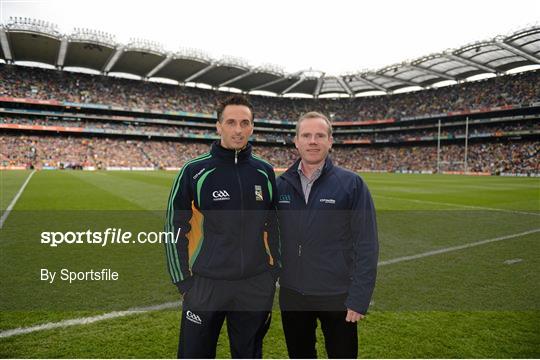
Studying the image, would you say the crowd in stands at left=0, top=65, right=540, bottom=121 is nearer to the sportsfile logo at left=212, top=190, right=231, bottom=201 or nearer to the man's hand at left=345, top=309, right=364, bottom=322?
the sportsfile logo at left=212, top=190, right=231, bottom=201

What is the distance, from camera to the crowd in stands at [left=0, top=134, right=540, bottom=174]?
49.9m

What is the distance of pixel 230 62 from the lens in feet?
191

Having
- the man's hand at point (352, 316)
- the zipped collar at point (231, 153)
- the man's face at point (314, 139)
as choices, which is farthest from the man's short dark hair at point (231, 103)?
the man's hand at point (352, 316)

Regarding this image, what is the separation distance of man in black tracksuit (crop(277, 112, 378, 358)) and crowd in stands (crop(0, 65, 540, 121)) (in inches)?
2020

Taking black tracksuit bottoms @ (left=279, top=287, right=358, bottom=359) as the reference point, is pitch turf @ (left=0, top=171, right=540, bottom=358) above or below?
below

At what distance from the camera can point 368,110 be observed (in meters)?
76.1

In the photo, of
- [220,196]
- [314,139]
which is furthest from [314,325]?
[314,139]

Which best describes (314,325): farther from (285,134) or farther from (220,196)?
(285,134)

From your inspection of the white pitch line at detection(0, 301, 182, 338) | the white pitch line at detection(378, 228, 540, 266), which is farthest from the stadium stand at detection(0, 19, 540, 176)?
the white pitch line at detection(0, 301, 182, 338)

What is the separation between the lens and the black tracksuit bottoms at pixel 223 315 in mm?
2572

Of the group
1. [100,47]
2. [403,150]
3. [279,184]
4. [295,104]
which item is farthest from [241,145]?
[295,104]

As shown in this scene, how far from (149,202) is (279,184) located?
12.0 m

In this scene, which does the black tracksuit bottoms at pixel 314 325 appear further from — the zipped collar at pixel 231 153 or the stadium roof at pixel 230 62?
the stadium roof at pixel 230 62

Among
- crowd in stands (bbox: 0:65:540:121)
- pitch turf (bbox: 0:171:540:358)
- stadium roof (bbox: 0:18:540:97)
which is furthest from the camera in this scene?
crowd in stands (bbox: 0:65:540:121)
